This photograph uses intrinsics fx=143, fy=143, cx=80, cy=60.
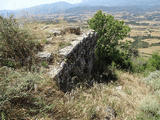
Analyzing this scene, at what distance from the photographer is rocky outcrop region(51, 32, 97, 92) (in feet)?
13.3

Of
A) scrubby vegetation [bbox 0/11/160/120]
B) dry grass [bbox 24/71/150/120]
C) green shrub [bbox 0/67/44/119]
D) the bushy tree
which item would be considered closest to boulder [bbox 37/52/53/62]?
scrubby vegetation [bbox 0/11/160/120]

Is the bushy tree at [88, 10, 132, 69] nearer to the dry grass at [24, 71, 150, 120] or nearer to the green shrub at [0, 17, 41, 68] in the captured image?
the dry grass at [24, 71, 150, 120]

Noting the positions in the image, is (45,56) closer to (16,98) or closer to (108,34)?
(16,98)

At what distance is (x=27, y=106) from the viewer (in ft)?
8.20

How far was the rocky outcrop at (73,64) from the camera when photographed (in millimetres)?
4064

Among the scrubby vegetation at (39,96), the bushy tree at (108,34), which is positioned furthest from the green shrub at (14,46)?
the bushy tree at (108,34)

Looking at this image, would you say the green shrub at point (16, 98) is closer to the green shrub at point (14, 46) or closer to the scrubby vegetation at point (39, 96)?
the scrubby vegetation at point (39, 96)

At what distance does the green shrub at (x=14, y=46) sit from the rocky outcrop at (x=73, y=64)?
873 mm

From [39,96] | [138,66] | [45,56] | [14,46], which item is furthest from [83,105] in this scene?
[138,66]

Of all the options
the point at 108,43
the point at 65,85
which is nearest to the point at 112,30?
the point at 108,43

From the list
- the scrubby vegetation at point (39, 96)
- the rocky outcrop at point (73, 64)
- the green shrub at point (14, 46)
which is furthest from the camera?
the rocky outcrop at point (73, 64)

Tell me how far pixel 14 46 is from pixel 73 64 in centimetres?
197

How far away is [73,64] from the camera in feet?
16.3

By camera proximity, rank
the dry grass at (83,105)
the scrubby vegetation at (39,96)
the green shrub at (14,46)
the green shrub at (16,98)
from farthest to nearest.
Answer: the green shrub at (14,46), the dry grass at (83,105), the scrubby vegetation at (39,96), the green shrub at (16,98)
